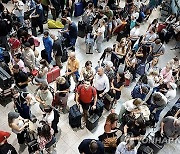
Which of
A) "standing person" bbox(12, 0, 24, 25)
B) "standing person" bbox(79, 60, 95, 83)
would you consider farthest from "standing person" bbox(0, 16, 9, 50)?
"standing person" bbox(79, 60, 95, 83)

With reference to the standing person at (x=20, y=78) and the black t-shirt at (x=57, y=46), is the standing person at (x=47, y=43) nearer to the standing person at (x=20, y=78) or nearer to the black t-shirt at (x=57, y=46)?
the black t-shirt at (x=57, y=46)

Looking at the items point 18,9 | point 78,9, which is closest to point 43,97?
point 18,9

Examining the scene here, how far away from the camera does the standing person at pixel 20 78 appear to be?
6.73 m

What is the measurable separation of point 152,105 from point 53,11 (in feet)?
18.1

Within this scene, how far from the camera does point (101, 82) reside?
6.98 m

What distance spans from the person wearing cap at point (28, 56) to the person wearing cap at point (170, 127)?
369cm

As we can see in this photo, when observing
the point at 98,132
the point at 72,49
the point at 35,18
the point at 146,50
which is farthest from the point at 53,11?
the point at 98,132

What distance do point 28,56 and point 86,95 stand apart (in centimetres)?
209

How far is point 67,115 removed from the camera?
7641 millimetres

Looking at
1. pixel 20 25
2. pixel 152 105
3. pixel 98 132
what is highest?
pixel 20 25

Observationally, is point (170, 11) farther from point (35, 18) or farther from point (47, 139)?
point (47, 139)

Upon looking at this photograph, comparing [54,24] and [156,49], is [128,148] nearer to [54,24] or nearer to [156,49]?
[156,49]

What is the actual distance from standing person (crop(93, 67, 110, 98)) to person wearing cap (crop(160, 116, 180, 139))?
156cm

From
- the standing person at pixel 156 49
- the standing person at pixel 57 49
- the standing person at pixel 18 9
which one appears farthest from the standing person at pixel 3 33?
the standing person at pixel 156 49
